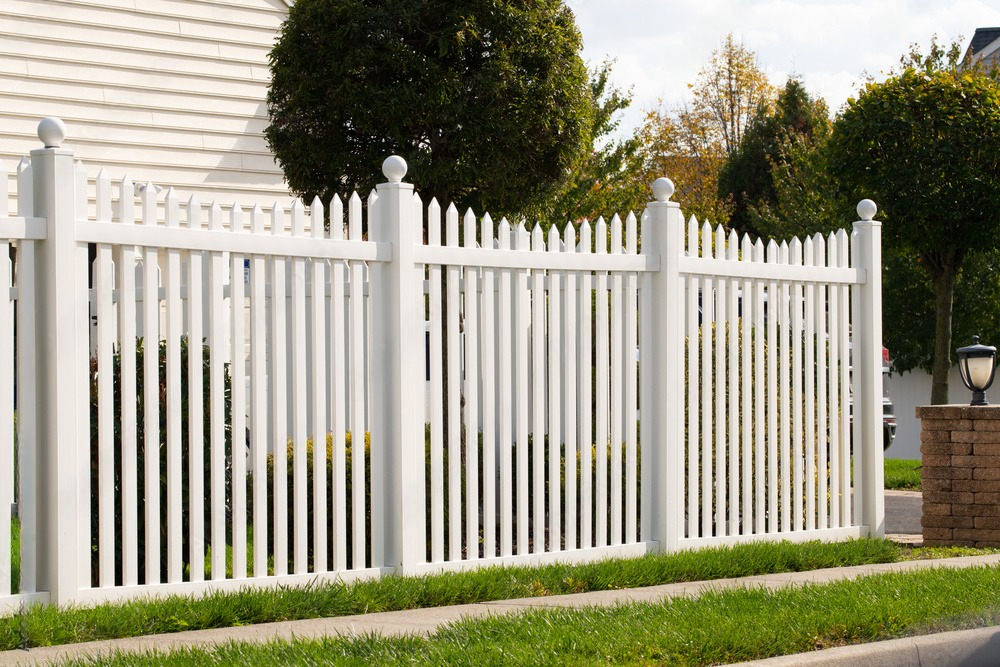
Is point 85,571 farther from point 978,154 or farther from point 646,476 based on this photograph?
point 978,154

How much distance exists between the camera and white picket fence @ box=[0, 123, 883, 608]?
16.8 feet

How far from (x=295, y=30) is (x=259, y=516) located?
158 inches

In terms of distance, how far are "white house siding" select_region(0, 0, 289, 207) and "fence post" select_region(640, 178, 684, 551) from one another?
5193mm

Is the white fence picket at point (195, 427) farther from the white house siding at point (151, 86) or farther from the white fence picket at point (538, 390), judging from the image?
the white house siding at point (151, 86)

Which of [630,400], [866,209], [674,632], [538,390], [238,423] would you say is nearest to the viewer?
[674,632]

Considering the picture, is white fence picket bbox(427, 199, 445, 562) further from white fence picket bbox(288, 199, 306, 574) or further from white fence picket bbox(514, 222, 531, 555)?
white fence picket bbox(288, 199, 306, 574)

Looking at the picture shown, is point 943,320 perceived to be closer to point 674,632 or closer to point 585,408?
point 585,408

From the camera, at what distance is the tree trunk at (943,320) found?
45.9 feet

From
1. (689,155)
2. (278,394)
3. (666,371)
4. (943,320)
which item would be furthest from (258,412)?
(689,155)

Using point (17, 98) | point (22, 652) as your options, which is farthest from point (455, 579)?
point (17, 98)

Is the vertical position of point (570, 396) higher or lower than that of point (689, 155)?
lower

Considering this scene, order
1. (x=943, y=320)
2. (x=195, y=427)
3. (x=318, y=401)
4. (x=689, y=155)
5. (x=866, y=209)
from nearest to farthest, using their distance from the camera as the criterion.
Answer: (x=195, y=427), (x=318, y=401), (x=866, y=209), (x=943, y=320), (x=689, y=155)

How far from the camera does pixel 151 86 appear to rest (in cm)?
1109

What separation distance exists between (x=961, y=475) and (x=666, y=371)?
113 inches
